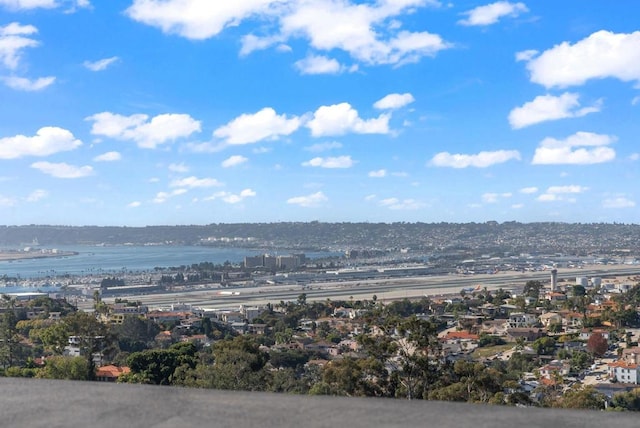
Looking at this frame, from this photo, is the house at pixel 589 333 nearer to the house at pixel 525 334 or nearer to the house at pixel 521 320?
the house at pixel 525 334

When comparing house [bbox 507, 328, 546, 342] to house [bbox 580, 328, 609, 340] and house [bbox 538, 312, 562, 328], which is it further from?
house [bbox 538, 312, 562, 328]

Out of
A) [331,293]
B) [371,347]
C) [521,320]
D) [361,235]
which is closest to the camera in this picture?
[371,347]

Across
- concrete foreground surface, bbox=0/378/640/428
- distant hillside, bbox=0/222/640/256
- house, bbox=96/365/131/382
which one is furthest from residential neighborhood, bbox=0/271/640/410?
distant hillside, bbox=0/222/640/256

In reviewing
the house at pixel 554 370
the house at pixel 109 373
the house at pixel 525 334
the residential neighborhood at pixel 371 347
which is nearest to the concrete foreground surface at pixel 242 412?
the residential neighborhood at pixel 371 347

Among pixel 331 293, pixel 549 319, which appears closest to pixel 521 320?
pixel 549 319

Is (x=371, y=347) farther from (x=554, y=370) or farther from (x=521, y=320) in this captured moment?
(x=521, y=320)
